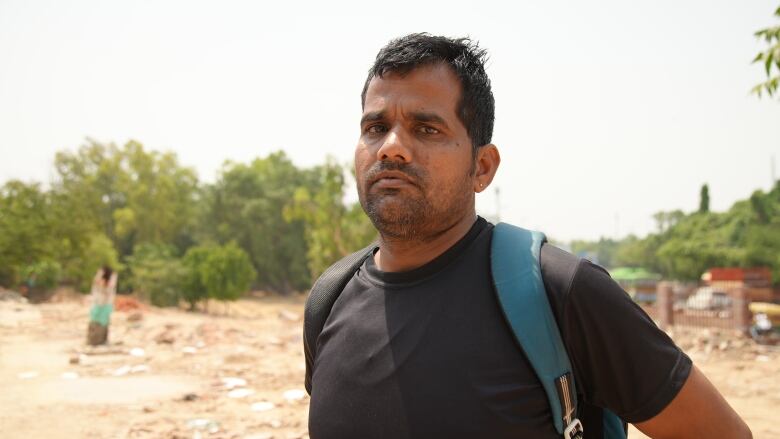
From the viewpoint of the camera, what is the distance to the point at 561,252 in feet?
4.46

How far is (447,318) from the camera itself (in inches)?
53.4

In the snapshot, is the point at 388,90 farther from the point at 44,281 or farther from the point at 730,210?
the point at 730,210

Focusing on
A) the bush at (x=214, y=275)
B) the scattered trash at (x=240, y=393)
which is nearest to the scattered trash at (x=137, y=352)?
the scattered trash at (x=240, y=393)

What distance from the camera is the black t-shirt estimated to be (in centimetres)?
123

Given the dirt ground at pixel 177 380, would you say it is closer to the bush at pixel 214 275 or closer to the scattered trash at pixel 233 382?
the scattered trash at pixel 233 382

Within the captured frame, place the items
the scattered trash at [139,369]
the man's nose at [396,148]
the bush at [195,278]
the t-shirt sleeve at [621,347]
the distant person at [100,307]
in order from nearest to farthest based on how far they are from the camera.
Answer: the t-shirt sleeve at [621,347] < the man's nose at [396,148] < the scattered trash at [139,369] < the distant person at [100,307] < the bush at [195,278]

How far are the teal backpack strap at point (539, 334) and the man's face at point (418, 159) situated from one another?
0.26 m

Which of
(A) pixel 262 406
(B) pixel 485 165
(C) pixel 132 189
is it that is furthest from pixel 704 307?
(C) pixel 132 189

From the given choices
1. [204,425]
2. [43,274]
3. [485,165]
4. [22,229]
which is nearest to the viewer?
[485,165]

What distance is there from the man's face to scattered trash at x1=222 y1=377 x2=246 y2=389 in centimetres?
732

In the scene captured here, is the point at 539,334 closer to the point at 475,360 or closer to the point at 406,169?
the point at 475,360

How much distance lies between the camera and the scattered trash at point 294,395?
A: 7.39 m

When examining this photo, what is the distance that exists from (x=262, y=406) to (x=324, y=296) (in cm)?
572

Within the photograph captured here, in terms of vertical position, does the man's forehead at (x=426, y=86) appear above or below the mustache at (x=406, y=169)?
above
